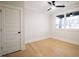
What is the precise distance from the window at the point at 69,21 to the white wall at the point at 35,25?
1233mm

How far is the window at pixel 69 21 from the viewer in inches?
181

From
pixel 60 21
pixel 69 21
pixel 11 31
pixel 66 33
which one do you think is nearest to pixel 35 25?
pixel 60 21

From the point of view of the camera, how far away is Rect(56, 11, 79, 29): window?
15.1 ft

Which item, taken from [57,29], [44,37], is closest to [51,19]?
[57,29]

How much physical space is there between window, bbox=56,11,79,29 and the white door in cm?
361

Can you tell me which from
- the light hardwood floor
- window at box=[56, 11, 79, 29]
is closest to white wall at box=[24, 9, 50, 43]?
window at box=[56, 11, 79, 29]

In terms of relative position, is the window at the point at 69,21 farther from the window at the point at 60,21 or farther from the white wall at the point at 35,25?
the white wall at the point at 35,25

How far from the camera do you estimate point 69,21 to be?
504 cm

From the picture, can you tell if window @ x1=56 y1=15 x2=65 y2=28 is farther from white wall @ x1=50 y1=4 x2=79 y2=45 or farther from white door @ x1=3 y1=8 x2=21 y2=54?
white door @ x1=3 y1=8 x2=21 y2=54

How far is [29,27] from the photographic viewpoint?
5027 millimetres

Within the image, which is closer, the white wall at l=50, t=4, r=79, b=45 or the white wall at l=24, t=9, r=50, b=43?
the white wall at l=50, t=4, r=79, b=45

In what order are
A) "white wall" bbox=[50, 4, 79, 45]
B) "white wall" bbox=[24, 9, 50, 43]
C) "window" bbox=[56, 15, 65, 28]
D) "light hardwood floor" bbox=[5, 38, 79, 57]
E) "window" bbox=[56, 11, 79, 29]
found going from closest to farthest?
"light hardwood floor" bbox=[5, 38, 79, 57]
"white wall" bbox=[50, 4, 79, 45]
"window" bbox=[56, 11, 79, 29]
"white wall" bbox=[24, 9, 50, 43]
"window" bbox=[56, 15, 65, 28]

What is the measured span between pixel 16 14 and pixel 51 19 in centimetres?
429

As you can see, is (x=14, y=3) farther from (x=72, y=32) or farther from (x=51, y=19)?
(x=51, y=19)
